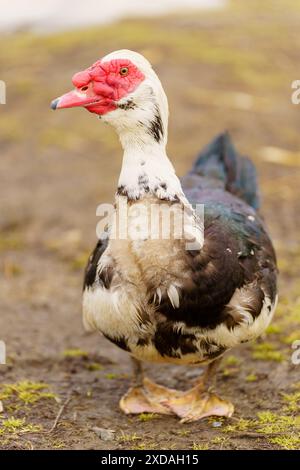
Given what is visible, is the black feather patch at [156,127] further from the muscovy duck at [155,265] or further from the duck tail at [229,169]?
the duck tail at [229,169]

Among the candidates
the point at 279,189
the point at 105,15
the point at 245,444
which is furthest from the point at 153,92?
the point at 105,15

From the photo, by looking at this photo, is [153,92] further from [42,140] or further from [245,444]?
[42,140]

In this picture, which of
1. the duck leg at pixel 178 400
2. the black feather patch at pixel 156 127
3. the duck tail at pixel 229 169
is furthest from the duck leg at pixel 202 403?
the duck tail at pixel 229 169

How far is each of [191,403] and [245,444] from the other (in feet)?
2.25

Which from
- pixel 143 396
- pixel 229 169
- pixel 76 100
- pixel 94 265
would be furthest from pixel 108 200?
pixel 76 100

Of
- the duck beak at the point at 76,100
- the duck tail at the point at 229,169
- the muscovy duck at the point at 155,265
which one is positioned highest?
the duck tail at the point at 229,169

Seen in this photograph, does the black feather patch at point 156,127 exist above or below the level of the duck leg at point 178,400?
above

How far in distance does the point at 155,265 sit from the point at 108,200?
4794 millimetres

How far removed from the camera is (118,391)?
512cm

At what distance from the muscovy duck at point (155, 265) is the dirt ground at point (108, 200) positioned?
546 millimetres

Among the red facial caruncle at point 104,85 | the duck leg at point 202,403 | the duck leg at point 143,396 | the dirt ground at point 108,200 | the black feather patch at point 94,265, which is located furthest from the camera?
the duck leg at point 143,396

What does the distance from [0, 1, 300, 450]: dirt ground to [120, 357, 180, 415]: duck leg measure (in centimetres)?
7

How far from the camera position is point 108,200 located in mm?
8711

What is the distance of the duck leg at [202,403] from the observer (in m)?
4.60
